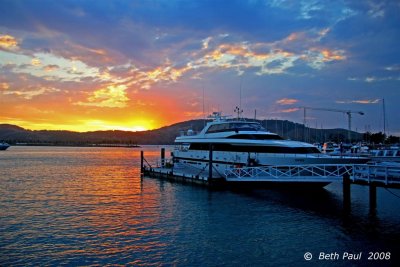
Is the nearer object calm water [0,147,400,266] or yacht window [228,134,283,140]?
calm water [0,147,400,266]

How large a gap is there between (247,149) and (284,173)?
6.70 meters

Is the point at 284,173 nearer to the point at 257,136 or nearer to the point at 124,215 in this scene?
the point at 257,136

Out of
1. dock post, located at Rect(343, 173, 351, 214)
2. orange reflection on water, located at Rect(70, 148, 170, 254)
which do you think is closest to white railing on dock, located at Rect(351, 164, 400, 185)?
dock post, located at Rect(343, 173, 351, 214)

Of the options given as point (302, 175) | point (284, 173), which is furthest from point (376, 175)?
point (302, 175)

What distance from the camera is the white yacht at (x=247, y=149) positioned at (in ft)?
96.2

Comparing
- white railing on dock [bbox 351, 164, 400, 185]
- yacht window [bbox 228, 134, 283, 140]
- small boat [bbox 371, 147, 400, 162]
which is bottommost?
white railing on dock [bbox 351, 164, 400, 185]

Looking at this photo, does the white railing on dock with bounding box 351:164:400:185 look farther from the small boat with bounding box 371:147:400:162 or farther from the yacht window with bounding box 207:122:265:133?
the small boat with bounding box 371:147:400:162

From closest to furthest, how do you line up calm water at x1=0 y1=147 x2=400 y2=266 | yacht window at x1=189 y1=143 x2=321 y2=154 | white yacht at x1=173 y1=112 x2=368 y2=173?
calm water at x1=0 y1=147 x2=400 y2=266, white yacht at x1=173 y1=112 x2=368 y2=173, yacht window at x1=189 y1=143 x2=321 y2=154

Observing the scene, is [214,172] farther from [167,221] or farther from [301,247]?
[301,247]

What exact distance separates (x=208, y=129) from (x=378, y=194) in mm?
17575

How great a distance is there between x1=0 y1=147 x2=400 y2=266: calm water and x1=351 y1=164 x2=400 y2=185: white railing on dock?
81.5 inches

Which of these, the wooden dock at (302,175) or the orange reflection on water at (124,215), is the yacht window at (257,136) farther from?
the orange reflection on water at (124,215)

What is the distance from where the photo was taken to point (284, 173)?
2653 centimetres

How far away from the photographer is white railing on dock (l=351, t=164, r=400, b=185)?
19.4m
